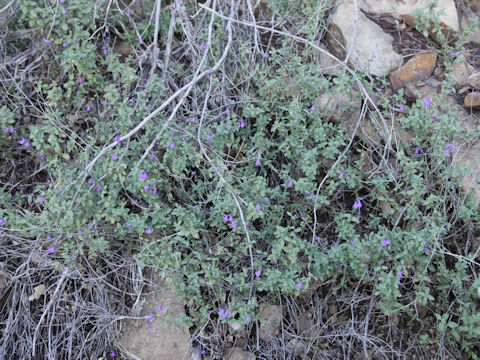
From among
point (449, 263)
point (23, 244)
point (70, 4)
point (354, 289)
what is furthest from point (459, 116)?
point (23, 244)

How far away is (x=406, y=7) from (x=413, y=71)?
0.60 m

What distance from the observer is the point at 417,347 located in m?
2.59

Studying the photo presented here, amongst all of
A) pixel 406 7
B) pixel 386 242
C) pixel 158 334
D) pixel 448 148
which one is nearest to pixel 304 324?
pixel 386 242

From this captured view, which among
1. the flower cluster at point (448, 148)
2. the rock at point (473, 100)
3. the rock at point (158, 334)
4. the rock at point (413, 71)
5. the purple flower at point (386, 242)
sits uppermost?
the rock at point (413, 71)

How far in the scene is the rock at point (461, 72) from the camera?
3254mm

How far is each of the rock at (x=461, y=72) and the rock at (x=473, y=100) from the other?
168 millimetres

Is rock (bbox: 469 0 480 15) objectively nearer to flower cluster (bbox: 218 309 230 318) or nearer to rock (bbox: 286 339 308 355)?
rock (bbox: 286 339 308 355)

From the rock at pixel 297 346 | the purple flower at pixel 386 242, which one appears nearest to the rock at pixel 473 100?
the purple flower at pixel 386 242

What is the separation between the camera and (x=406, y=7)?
3461 mm

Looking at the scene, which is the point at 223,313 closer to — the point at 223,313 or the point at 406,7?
the point at 223,313

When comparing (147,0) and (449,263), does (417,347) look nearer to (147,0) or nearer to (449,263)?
(449,263)

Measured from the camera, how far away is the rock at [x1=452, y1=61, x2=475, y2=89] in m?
3.25

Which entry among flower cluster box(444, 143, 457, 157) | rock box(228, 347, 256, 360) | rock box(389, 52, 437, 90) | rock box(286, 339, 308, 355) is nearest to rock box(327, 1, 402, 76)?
rock box(389, 52, 437, 90)

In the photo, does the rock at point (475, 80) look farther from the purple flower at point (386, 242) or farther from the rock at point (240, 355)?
the rock at point (240, 355)
